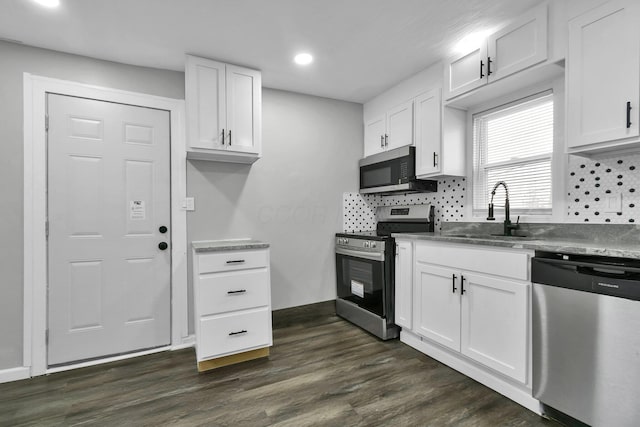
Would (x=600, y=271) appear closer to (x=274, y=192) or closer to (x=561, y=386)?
(x=561, y=386)

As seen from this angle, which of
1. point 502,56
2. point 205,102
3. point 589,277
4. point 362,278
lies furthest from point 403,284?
point 205,102

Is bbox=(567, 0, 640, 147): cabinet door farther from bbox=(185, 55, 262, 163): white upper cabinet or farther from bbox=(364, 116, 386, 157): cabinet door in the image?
bbox=(185, 55, 262, 163): white upper cabinet

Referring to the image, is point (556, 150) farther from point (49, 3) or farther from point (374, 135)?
point (49, 3)

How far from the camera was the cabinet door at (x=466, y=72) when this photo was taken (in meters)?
2.24

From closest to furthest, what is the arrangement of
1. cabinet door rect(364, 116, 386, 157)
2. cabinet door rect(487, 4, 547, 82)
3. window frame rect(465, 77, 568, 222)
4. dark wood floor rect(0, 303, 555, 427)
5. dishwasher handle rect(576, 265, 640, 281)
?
1. dishwasher handle rect(576, 265, 640, 281)
2. dark wood floor rect(0, 303, 555, 427)
3. cabinet door rect(487, 4, 547, 82)
4. window frame rect(465, 77, 568, 222)
5. cabinet door rect(364, 116, 386, 157)

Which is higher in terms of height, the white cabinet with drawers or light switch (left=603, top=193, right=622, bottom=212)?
light switch (left=603, top=193, right=622, bottom=212)

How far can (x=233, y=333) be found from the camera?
232cm

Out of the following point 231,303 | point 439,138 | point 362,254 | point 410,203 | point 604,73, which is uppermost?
point 604,73

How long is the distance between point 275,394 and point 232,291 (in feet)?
2.55

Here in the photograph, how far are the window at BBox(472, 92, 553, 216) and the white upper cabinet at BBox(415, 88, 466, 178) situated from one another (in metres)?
0.14

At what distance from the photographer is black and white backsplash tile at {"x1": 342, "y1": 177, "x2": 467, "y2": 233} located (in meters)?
2.81

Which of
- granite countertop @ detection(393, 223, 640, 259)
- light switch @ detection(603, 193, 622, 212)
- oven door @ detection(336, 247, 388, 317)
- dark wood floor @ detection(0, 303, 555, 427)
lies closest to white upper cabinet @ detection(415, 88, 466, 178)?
granite countertop @ detection(393, 223, 640, 259)

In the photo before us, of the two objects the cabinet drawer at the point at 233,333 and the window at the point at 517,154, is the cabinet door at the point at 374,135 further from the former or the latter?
Result: the cabinet drawer at the point at 233,333

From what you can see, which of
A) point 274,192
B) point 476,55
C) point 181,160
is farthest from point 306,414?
point 476,55
